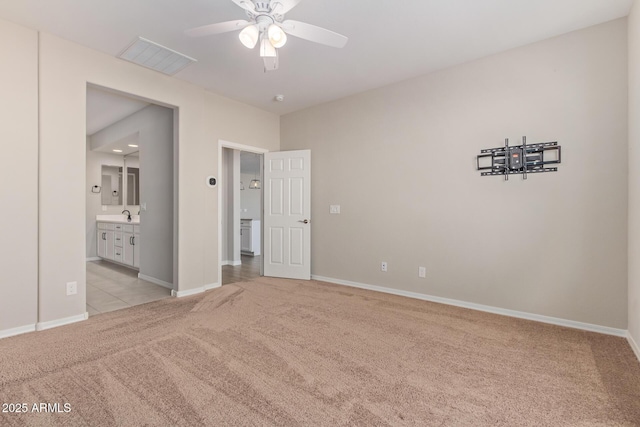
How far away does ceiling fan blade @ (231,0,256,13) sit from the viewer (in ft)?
6.26

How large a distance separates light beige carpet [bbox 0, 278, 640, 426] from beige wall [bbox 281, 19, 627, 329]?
47cm

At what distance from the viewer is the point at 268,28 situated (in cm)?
209

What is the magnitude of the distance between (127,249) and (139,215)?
88cm

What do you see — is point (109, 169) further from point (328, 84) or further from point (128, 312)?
point (328, 84)

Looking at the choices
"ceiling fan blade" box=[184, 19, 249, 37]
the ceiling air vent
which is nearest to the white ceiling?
the ceiling air vent

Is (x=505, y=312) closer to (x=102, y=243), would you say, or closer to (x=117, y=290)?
(x=117, y=290)

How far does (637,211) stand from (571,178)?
629mm

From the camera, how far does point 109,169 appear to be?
704 centimetres

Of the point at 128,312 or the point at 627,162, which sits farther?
the point at 128,312

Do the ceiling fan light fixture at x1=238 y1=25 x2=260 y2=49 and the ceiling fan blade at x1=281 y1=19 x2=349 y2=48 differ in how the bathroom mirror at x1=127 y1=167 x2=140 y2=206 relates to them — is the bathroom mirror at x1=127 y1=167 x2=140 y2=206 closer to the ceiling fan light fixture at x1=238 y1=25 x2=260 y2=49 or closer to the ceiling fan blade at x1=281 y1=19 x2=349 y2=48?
the ceiling fan light fixture at x1=238 y1=25 x2=260 y2=49

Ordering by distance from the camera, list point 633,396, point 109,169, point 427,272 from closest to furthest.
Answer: point 633,396 → point 427,272 → point 109,169

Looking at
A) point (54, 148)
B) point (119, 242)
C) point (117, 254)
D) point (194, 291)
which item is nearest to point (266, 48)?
point (54, 148)

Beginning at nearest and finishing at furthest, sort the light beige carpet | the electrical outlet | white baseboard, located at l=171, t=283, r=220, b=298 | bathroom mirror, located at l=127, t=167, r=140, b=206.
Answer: the light beige carpet → the electrical outlet → white baseboard, located at l=171, t=283, r=220, b=298 → bathroom mirror, located at l=127, t=167, r=140, b=206

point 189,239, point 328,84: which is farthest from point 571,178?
point 189,239
